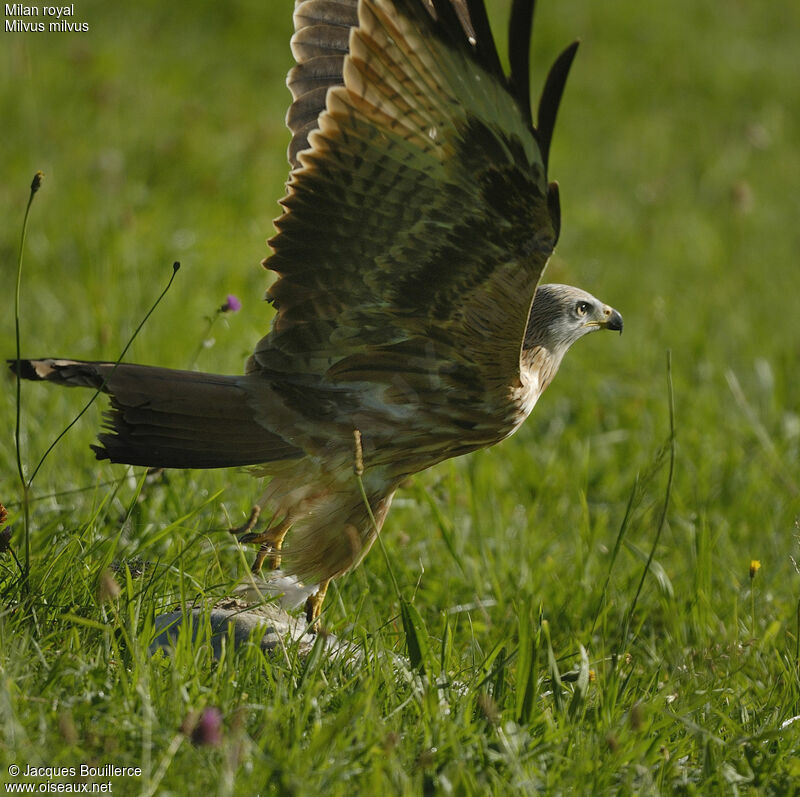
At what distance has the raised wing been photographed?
9.60 ft

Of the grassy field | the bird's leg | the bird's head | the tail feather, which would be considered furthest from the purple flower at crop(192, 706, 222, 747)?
the bird's head

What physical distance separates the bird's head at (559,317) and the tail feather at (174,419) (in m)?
1.04

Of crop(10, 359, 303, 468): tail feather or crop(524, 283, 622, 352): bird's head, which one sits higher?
crop(524, 283, 622, 352): bird's head

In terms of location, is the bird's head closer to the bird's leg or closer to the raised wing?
the raised wing

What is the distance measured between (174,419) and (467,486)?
4.64 ft

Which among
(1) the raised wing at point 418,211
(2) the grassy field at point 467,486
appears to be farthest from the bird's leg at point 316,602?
(1) the raised wing at point 418,211

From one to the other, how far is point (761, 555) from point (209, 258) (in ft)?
11.9

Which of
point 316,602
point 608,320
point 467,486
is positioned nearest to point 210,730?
point 316,602

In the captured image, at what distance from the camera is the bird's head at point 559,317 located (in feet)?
13.6

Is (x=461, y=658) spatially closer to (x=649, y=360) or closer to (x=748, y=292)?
(x=649, y=360)

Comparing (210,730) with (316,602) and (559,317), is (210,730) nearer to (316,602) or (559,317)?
(316,602)

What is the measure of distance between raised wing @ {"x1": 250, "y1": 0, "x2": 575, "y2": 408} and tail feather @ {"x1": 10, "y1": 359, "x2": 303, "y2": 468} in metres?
0.21

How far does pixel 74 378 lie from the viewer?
3285mm

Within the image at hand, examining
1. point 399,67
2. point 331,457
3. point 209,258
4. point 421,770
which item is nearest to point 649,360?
point 209,258
